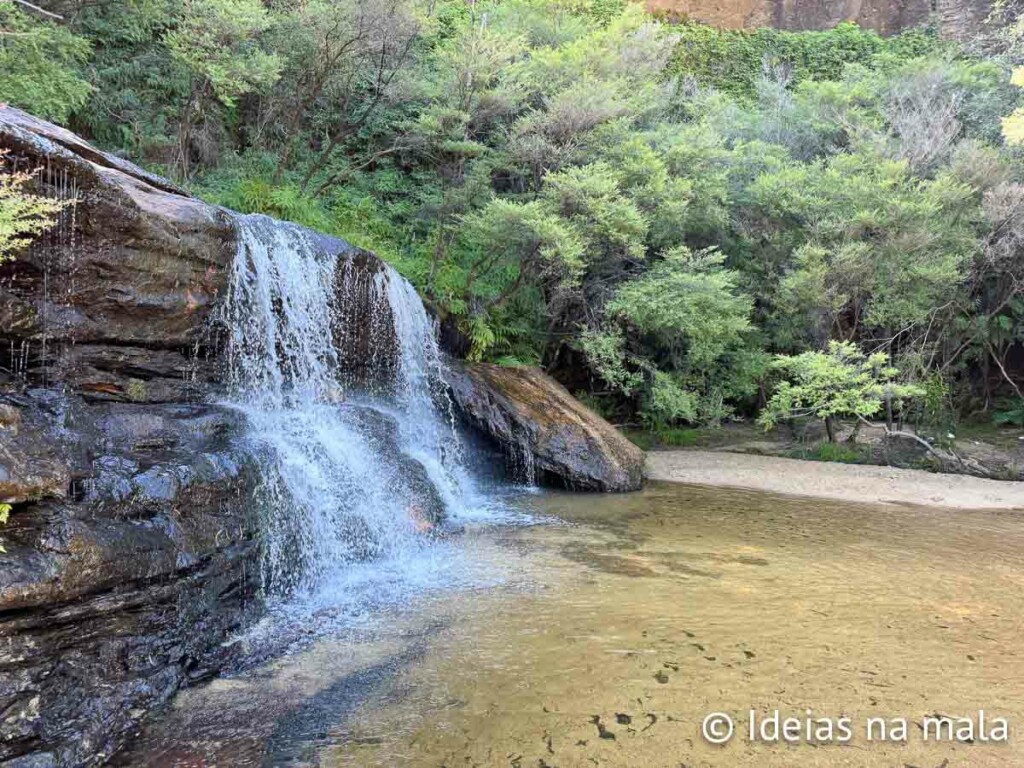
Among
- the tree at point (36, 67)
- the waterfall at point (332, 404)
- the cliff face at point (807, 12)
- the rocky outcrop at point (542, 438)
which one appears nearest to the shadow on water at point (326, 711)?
the waterfall at point (332, 404)

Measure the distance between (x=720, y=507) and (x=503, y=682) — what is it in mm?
6295

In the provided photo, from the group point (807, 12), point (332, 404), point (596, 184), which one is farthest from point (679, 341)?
point (807, 12)

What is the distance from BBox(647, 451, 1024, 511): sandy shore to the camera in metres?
10.3

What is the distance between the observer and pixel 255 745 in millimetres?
3391

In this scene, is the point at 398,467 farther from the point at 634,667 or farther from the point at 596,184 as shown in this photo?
the point at 596,184

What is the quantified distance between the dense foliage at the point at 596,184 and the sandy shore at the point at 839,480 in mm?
1244

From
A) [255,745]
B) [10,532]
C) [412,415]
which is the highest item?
[412,415]

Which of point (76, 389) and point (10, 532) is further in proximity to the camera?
point (76, 389)

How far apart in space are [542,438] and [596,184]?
4.96 metres

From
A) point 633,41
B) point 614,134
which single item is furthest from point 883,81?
point 614,134

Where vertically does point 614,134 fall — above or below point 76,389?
above

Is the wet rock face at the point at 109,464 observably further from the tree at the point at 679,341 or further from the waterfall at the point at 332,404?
the tree at the point at 679,341

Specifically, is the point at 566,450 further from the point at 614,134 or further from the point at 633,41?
the point at 633,41

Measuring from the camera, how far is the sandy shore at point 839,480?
10332mm
